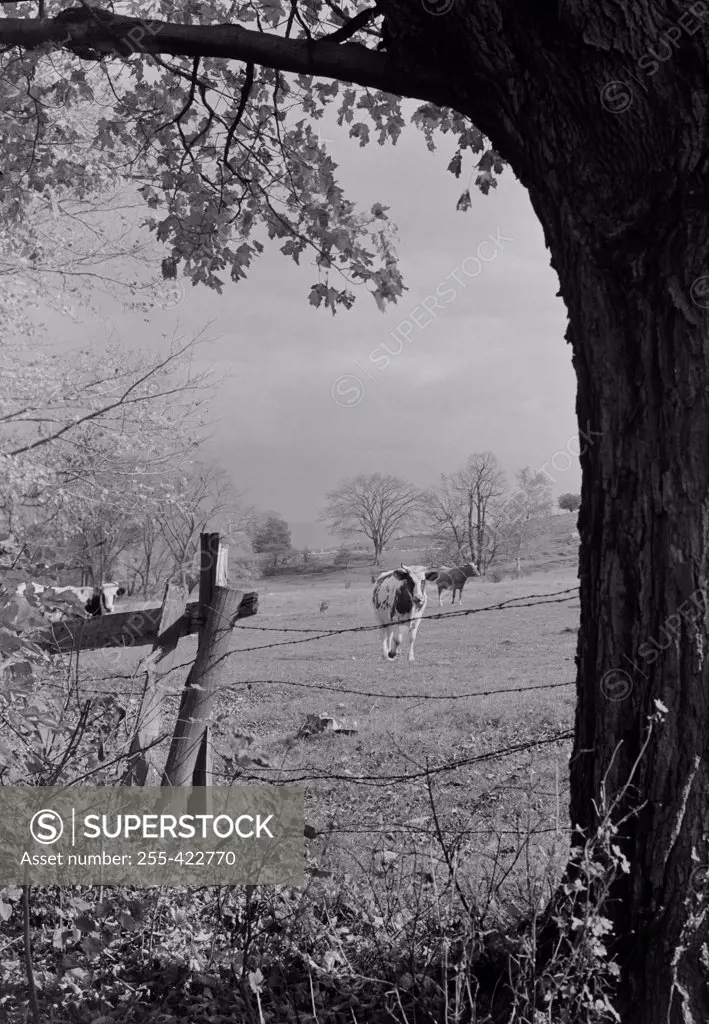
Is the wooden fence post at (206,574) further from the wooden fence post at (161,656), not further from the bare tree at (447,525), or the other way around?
the bare tree at (447,525)

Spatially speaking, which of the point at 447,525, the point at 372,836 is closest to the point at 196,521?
the point at 447,525

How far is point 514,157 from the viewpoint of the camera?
11.0 feet

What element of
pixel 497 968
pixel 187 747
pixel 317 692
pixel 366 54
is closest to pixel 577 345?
pixel 366 54

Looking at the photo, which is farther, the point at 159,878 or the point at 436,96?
the point at 159,878

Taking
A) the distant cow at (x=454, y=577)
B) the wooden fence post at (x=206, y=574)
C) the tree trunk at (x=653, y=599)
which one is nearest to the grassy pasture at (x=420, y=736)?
the wooden fence post at (x=206, y=574)

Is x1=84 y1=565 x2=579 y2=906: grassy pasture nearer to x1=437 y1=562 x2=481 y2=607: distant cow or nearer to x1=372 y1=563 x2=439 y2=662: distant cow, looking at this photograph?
x1=372 y1=563 x2=439 y2=662: distant cow

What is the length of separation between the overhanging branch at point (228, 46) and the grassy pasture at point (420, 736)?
2.82 meters

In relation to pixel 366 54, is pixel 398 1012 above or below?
below

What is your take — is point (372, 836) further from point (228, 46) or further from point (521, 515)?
point (521, 515)

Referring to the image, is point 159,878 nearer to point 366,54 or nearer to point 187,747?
point 187,747

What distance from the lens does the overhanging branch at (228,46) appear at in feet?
12.1

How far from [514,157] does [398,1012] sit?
3.55 meters

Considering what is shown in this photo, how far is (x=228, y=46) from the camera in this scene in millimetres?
4012

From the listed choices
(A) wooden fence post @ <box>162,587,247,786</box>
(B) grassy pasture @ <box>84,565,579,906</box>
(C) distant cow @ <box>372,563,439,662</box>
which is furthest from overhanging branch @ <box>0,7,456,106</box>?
(C) distant cow @ <box>372,563,439,662</box>
